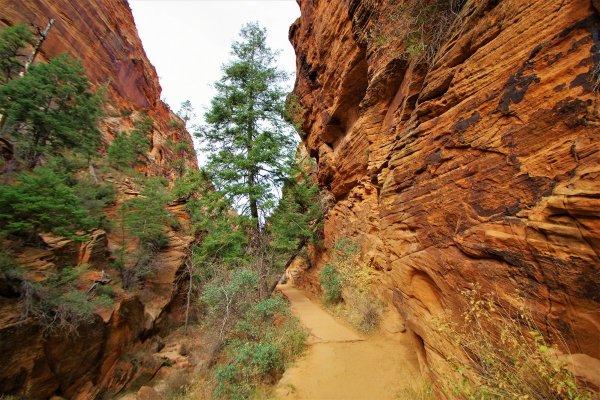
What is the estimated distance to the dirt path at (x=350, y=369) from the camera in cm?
437

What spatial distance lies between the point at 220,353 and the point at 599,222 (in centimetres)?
810

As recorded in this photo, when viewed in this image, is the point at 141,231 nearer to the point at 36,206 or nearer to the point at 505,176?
the point at 36,206

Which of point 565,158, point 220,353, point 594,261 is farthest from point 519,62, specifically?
point 220,353

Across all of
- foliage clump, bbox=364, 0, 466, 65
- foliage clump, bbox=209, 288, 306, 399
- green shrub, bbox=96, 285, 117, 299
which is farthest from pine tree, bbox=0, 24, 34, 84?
foliage clump, bbox=364, 0, 466, 65

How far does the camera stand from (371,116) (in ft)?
29.5

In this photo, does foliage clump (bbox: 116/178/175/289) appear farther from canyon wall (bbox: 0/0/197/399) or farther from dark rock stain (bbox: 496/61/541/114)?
dark rock stain (bbox: 496/61/541/114)

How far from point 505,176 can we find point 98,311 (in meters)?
11.5

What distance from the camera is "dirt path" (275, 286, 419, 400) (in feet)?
14.3

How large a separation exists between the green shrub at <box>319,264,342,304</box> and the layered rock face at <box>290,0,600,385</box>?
4.69 m

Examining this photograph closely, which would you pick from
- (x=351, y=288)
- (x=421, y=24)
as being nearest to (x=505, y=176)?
(x=421, y=24)

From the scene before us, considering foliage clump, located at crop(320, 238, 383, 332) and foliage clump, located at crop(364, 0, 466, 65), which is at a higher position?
foliage clump, located at crop(364, 0, 466, 65)

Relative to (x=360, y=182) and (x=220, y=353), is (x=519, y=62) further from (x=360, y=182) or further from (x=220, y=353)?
(x=220, y=353)

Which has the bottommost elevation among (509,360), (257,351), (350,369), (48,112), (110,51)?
(350,369)

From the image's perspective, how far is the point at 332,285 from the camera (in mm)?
9500
